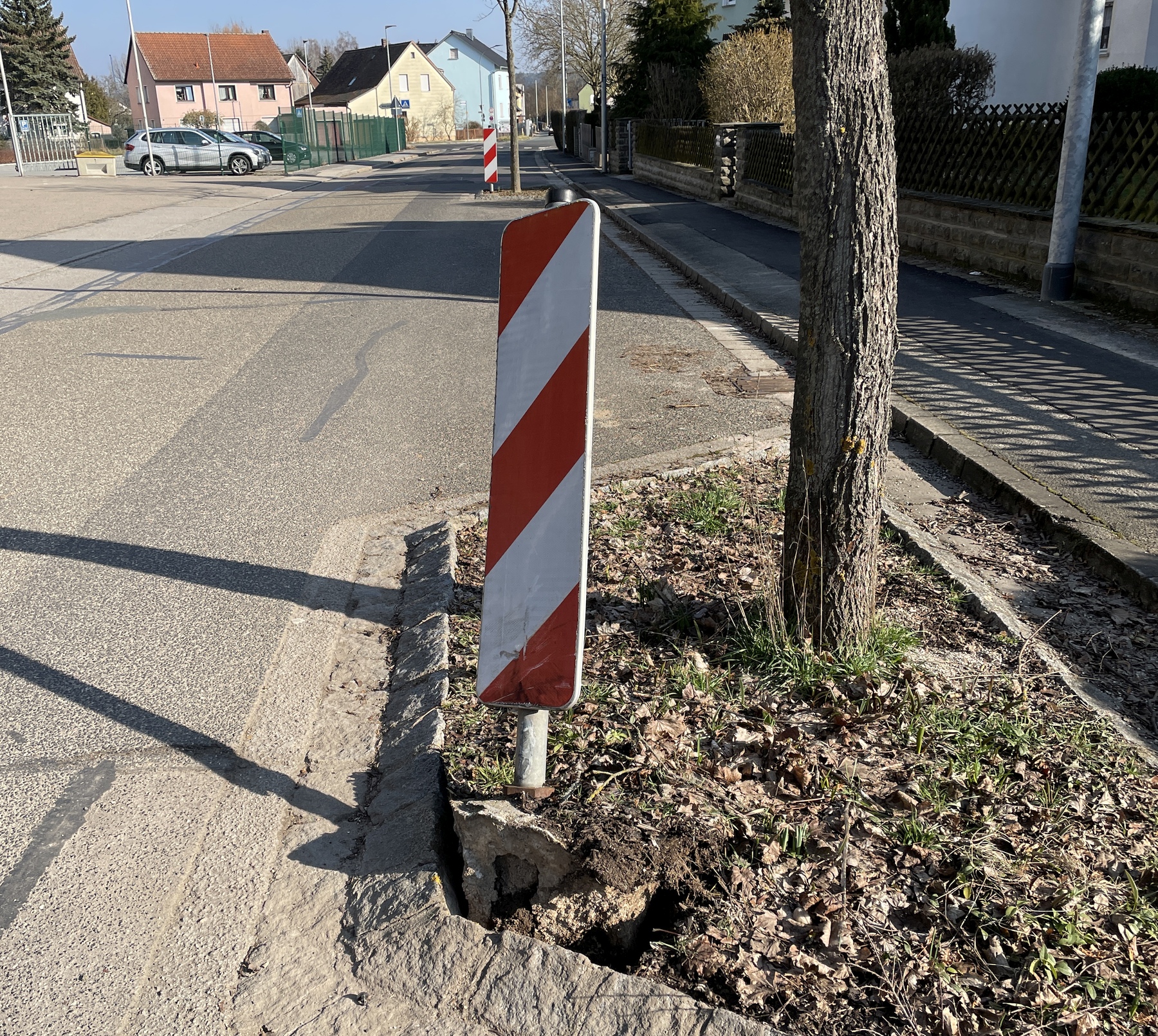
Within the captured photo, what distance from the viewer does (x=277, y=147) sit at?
162 ft

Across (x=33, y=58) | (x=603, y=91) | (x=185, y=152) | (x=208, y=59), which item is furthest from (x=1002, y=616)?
(x=208, y=59)

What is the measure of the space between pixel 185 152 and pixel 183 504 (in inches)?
1589

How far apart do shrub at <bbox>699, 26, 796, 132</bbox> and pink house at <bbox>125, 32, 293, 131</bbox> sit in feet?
240

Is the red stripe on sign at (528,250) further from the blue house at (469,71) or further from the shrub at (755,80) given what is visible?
the blue house at (469,71)

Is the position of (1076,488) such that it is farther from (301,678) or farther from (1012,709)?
(301,678)

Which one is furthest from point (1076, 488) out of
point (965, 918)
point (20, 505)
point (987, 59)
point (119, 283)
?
point (987, 59)

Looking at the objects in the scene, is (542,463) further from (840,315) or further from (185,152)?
(185,152)

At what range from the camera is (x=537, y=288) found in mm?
2428

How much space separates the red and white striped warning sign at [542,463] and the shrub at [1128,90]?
622 inches

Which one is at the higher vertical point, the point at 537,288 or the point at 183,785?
the point at 537,288

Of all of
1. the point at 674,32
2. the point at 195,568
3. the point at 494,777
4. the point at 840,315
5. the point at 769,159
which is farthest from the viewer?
the point at 674,32

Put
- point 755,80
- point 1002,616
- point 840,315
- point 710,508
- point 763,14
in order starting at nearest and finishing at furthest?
point 840,315, point 1002,616, point 710,508, point 755,80, point 763,14

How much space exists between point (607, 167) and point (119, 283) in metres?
28.4

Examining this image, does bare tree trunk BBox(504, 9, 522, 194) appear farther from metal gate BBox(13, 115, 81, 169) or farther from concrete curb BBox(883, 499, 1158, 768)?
metal gate BBox(13, 115, 81, 169)
